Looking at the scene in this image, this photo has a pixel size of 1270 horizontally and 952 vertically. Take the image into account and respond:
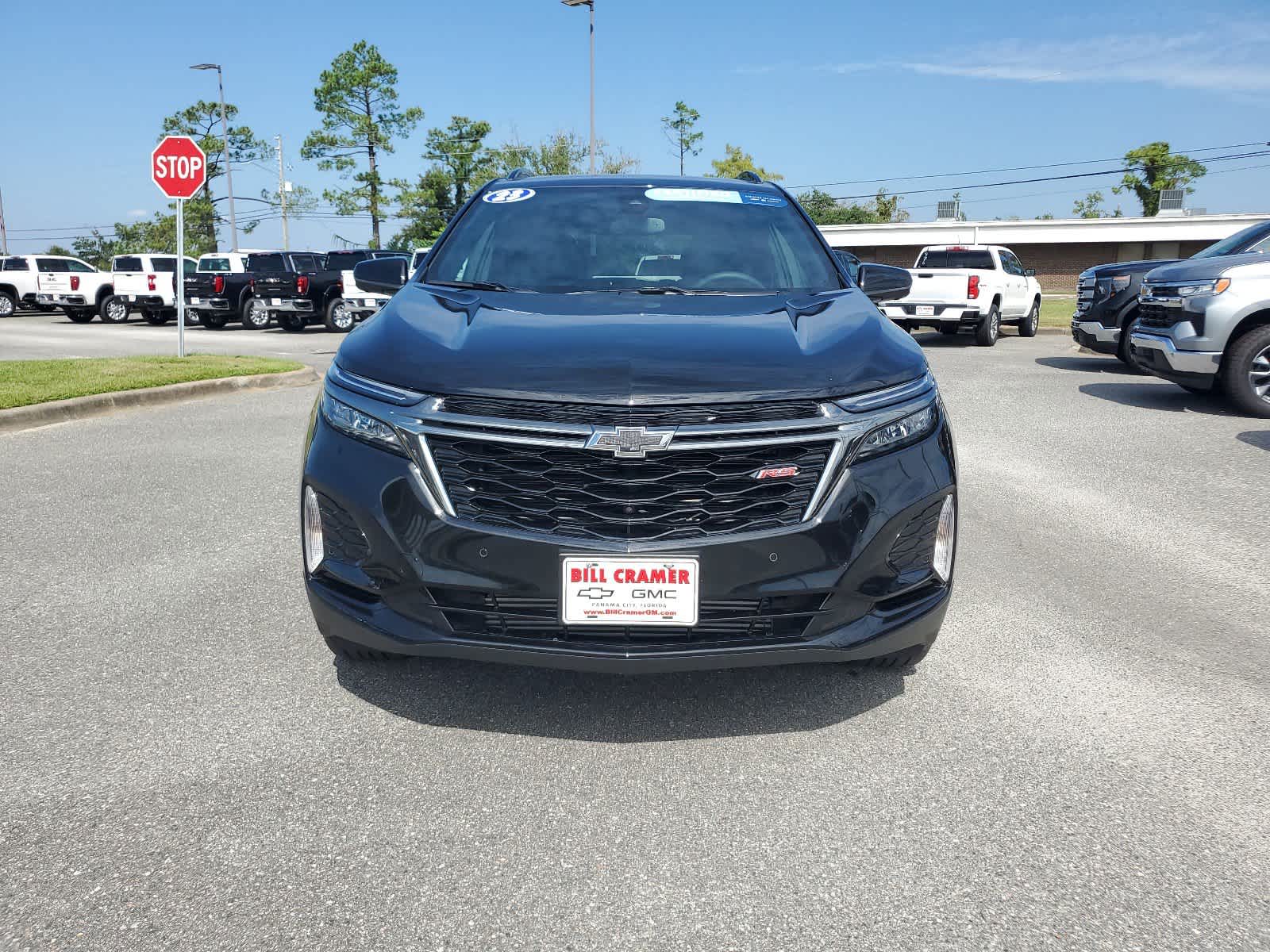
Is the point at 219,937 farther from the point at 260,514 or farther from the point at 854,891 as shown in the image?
the point at 260,514

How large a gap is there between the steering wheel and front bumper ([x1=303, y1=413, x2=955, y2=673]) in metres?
1.36

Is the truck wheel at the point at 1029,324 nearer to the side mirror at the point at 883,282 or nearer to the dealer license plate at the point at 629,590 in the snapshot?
the side mirror at the point at 883,282

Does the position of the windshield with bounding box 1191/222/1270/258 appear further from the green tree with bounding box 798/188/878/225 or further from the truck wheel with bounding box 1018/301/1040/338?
the green tree with bounding box 798/188/878/225

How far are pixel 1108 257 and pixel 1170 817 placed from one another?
60661mm

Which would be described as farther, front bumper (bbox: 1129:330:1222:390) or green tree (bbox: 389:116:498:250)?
green tree (bbox: 389:116:498:250)

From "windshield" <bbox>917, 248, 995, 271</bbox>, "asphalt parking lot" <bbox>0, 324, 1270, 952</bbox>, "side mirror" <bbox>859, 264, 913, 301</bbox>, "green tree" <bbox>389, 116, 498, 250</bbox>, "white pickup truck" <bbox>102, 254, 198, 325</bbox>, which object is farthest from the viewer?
"green tree" <bbox>389, 116, 498, 250</bbox>

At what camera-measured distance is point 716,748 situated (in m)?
3.08

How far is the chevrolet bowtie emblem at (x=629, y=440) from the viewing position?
106 inches

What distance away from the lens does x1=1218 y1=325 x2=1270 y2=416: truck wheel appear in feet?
30.6

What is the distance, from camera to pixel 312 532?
120 inches

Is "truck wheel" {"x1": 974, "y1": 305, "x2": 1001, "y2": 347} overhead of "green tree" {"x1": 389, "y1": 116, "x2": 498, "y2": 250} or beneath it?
beneath

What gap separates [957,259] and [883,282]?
16116mm

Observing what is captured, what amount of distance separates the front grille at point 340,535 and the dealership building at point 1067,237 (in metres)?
54.6

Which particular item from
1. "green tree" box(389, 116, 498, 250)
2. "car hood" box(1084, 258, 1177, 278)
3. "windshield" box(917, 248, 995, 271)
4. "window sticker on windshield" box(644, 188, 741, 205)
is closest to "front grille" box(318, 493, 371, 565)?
"window sticker on windshield" box(644, 188, 741, 205)
